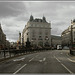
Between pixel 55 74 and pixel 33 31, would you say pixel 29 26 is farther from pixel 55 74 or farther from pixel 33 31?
pixel 55 74

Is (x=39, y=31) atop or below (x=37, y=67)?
atop

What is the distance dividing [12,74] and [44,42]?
143 meters

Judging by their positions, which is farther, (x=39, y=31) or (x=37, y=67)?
(x=39, y=31)

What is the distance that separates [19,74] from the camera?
11242 millimetres

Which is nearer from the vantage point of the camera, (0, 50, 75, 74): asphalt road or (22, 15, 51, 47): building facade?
(0, 50, 75, 74): asphalt road

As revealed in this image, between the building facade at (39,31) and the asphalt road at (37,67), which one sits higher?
the building facade at (39,31)

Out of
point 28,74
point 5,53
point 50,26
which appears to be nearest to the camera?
point 28,74

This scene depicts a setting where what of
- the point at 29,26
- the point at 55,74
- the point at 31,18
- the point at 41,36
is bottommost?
the point at 55,74

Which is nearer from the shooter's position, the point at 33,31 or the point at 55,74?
the point at 55,74

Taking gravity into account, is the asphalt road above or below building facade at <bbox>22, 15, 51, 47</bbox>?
below

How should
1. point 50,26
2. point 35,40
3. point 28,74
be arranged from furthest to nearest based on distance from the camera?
point 50,26
point 35,40
point 28,74

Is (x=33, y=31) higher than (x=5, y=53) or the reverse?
higher

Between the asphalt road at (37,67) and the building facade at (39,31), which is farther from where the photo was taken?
the building facade at (39,31)

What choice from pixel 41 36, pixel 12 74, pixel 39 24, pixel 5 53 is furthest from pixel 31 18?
pixel 12 74
